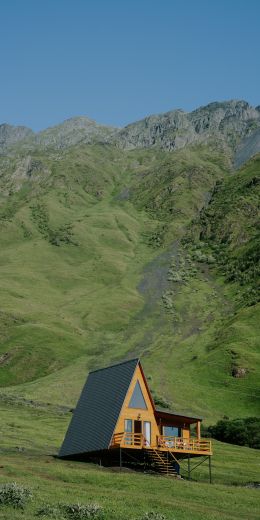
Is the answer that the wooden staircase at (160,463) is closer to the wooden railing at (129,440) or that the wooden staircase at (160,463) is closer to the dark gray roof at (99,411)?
the wooden railing at (129,440)

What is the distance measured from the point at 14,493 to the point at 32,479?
931cm

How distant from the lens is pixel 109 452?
60250mm

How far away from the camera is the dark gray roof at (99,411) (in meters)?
59.6

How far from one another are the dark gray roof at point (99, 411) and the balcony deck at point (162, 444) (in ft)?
3.43

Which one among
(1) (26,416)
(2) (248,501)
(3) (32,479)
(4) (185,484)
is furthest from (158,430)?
(1) (26,416)

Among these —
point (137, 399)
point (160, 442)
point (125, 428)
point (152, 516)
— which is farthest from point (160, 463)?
point (152, 516)

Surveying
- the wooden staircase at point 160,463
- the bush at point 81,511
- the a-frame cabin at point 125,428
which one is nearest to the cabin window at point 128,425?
the a-frame cabin at point 125,428

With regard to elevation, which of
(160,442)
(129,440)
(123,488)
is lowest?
(123,488)

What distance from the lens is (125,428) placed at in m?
60.3

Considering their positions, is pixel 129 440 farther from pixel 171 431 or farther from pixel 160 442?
pixel 171 431

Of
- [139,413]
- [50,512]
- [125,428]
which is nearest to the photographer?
[50,512]

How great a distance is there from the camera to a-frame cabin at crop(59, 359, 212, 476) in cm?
5949

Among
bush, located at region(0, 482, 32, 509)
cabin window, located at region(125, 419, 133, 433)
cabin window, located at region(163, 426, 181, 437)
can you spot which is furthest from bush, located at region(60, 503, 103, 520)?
cabin window, located at region(163, 426, 181, 437)

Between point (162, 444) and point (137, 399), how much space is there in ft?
16.3
